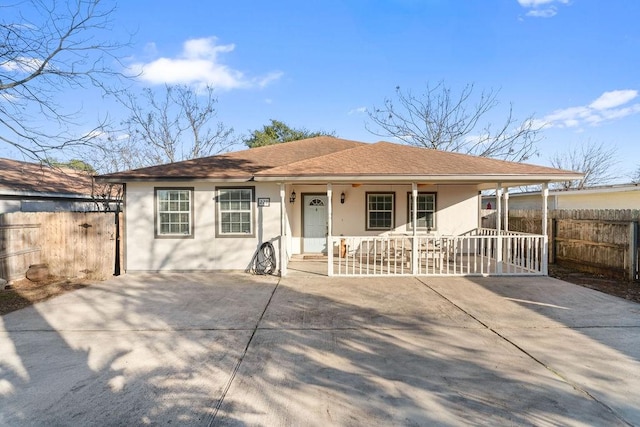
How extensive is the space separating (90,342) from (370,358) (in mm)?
3543

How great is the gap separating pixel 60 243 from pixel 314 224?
276 inches

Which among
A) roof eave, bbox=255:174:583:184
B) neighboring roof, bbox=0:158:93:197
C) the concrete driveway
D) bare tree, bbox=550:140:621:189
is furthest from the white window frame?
bare tree, bbox=550:140:621:189

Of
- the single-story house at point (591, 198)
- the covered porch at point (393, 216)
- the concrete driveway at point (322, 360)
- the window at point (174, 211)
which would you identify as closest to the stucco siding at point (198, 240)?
the window at point (174, 211)

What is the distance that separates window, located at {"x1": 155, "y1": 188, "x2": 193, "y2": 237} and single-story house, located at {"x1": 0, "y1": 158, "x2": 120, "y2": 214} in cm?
410

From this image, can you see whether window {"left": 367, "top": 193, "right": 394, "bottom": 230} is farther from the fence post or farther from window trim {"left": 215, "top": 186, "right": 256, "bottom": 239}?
the fence post

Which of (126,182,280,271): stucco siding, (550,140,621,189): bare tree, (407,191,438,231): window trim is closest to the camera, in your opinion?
(126,182,280,271): stucco siding

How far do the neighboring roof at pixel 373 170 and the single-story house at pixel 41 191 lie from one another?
4524 mm

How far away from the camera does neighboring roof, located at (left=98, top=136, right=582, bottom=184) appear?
28.0 ft

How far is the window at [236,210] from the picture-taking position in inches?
377

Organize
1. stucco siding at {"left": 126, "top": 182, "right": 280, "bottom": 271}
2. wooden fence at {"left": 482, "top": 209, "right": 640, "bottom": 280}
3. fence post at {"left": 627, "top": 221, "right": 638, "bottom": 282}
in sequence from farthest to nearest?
stucco siding at {"left": 126, "top": 182, "right": 280, "bottom": 271}, wooden fence at {"left": 482, "top": 209, "right": 640, "bottom": 280}, fence post at {"left": 627, "top": 221, "right": 638, "bottom": 282}

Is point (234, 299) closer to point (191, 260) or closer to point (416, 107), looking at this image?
point (191, 260)

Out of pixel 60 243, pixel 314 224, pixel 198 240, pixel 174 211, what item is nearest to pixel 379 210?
pixel 314 224

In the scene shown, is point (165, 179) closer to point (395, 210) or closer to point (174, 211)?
point (174, 211)

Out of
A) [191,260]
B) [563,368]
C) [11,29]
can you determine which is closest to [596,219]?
[563,368]
